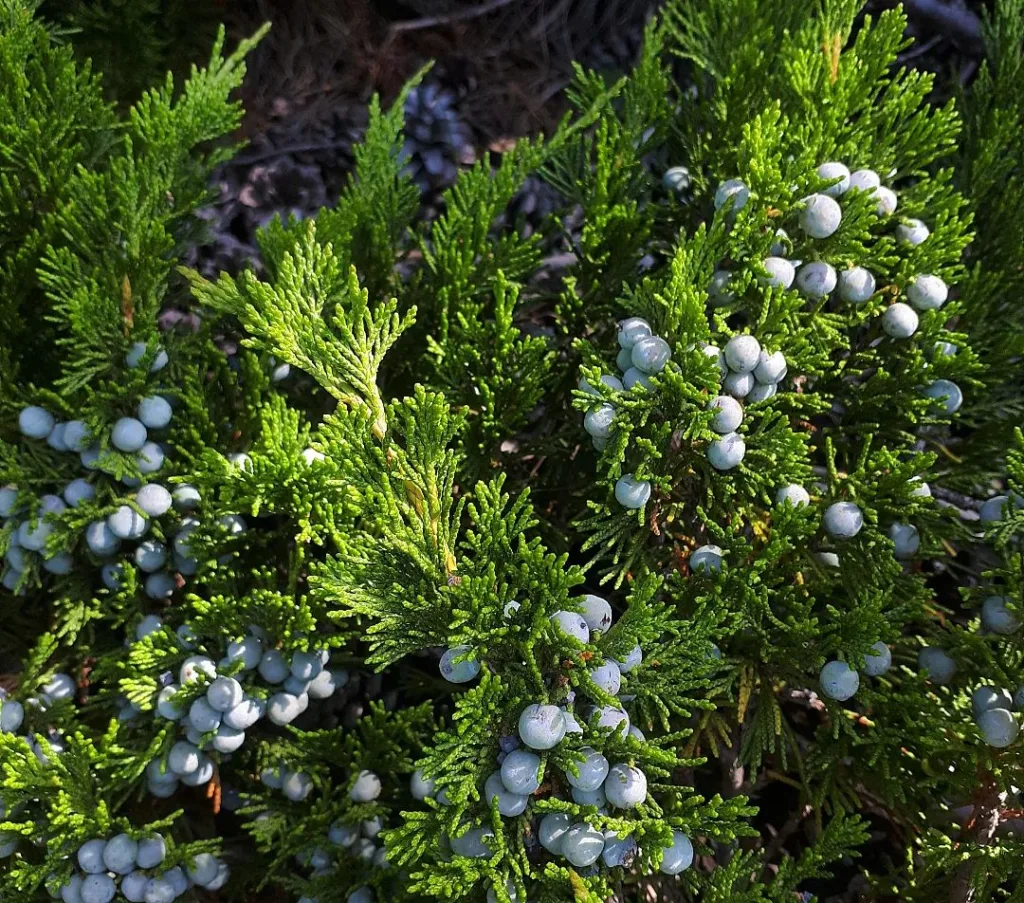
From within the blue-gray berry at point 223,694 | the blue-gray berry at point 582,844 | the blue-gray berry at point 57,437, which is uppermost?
the blue-gray berry at point 582,844

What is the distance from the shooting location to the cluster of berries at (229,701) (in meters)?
1.22

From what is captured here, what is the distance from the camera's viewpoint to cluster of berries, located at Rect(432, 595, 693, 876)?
932mm

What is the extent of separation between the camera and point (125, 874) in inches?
49.6

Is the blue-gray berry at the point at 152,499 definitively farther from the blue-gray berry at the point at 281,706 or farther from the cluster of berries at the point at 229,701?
the blue-gray berry at the point at 281,706

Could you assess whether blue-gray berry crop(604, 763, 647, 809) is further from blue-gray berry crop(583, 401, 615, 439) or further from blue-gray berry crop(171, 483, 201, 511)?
blue-gray berry crop(171, 483, 201, 511)

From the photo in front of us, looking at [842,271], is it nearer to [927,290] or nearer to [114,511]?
[927,290]

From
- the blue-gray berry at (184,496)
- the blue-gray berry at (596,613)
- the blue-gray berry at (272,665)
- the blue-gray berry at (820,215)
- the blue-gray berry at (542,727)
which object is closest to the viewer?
the blue-gray berry at (542,727)

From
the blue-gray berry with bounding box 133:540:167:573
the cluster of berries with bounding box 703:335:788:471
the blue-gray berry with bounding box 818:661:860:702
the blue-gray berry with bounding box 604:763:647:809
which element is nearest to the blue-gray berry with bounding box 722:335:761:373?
the cluster of berries with bounding box 703:335:788:471

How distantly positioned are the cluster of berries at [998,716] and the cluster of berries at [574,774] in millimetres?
429

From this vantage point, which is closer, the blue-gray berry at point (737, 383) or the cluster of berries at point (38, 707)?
the blue-gray berry at point (737, 383)

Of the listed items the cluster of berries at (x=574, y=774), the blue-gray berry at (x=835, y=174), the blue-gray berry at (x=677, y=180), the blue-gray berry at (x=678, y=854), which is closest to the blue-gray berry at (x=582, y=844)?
the cluster of berries at (x=574, y=774)

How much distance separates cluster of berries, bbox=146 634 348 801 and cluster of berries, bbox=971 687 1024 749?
0.96 m

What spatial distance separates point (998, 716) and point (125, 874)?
1306 millimetres

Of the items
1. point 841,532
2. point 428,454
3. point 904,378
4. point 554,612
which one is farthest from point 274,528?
point 904,378
